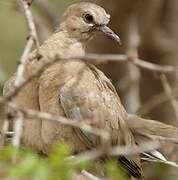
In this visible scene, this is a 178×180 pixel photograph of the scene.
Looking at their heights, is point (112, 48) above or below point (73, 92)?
above

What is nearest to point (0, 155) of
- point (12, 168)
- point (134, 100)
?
point (12, 168)

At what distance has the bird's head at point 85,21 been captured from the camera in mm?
4477

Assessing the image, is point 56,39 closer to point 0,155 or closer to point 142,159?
point 142,159

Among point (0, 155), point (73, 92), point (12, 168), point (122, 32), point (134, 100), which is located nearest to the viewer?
point (12, 168)

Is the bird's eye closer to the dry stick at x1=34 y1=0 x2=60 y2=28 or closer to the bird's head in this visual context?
the bird's head

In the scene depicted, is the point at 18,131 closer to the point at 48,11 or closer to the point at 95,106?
the point at 95,106

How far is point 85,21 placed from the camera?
181 inches

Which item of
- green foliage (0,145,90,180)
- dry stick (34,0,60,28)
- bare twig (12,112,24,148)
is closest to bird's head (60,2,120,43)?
dry stick (34,0,60,28)

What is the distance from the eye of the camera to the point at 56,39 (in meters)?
4.49

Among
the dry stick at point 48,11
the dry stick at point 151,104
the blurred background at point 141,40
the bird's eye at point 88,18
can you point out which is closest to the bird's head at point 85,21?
the bird's eye at point 88,18

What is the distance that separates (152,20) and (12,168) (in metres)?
4.42

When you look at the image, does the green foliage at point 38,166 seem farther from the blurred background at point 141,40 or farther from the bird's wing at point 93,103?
the blurred background at point 141,40

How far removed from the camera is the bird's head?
4.48 m

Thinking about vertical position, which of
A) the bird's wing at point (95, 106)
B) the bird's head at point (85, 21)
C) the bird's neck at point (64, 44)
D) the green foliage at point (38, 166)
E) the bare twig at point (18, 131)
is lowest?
the green foliage at point (38, 166)
